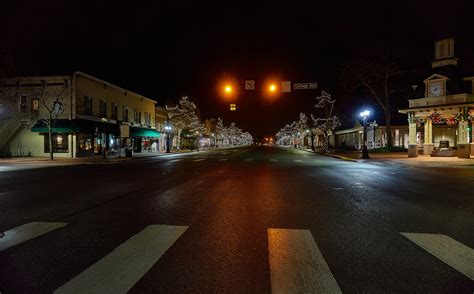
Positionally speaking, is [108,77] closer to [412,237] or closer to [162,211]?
[162,211]

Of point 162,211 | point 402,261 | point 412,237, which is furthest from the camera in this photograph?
point 162,211

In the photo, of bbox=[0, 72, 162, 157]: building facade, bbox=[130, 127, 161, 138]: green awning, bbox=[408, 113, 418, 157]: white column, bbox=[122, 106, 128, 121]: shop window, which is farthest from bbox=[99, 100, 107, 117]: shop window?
bbox=[408, 113, 418, 157]: white column

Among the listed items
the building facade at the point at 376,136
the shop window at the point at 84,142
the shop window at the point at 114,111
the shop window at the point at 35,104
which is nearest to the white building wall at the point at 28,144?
the shop window at the point at 84,142

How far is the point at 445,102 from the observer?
3222 centimetres

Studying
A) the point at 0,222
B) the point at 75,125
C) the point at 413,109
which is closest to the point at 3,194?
the point at 0,222

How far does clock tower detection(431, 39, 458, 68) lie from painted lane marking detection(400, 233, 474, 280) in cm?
3401

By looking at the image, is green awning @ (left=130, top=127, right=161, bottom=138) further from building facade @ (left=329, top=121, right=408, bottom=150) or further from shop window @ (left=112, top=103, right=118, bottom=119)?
building facade @ (left=329, top=121, right=408, bottom=150)

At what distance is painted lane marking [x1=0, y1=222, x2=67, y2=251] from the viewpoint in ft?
18.5

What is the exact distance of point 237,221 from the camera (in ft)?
23.5

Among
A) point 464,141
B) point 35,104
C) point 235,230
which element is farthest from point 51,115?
point 464,141

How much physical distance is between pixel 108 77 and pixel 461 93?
44803 millimetres

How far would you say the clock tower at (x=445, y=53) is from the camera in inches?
1332

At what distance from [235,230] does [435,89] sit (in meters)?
33.3

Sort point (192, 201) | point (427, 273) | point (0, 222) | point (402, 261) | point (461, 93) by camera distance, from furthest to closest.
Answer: point (461, 93), point (192, 201), point (0, 222), point (402, 261), point (427, 273)
